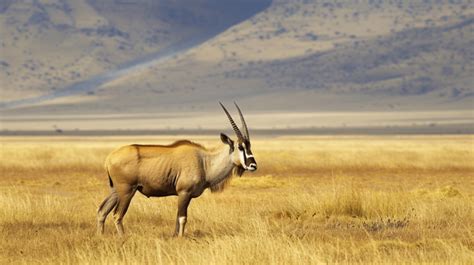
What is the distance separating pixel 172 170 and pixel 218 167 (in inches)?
25.2

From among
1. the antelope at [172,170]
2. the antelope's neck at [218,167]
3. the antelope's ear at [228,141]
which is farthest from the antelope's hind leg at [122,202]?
the antelope's ear at [228,141]

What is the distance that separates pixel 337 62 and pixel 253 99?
2130cm

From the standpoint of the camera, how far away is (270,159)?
4119 cm

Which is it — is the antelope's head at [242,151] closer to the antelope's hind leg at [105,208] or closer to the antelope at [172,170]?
the antelope at [172,170]

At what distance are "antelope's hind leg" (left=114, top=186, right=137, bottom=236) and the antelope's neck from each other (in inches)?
41.6

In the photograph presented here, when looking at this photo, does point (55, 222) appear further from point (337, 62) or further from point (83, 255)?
point (337, 62)

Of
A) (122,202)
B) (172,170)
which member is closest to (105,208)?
(122,202)

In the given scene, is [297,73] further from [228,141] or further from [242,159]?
[242,159]

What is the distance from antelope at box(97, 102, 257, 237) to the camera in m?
15.9

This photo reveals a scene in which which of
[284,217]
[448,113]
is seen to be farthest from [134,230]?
[448,113]

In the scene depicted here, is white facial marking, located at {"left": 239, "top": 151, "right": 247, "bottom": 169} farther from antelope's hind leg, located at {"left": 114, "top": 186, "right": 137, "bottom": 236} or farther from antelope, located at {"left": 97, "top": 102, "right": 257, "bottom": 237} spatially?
antelope's hind leg, located at {"left": 114, "top": 186, "right": 137, "bottom": 236}

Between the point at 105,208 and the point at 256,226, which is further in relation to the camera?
the point at 105,208

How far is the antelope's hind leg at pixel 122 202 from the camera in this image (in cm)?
1592

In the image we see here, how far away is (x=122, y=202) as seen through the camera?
1596 cm
